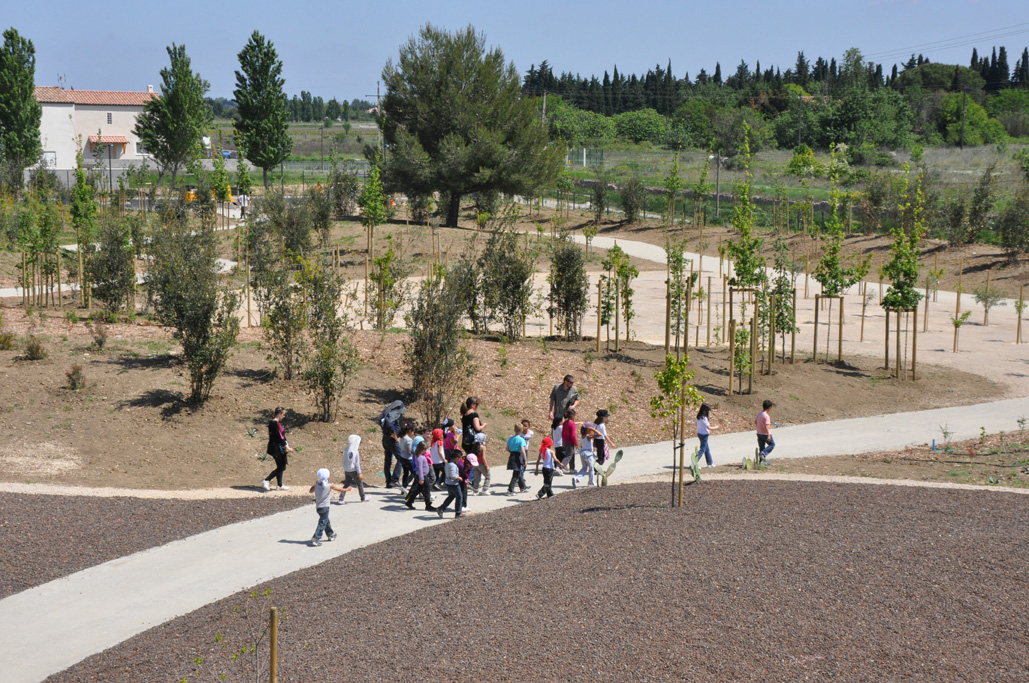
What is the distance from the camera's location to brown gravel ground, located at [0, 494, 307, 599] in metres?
12.1

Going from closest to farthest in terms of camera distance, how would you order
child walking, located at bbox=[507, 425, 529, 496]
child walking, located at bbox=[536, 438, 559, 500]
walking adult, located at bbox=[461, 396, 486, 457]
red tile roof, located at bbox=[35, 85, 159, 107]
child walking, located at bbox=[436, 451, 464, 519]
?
child walking, located at bbox=[436, 451, 464, 519]
child walking, located at bbox=[536, 438, 559, 500]
child walking, located at bbox=[507, 425, 529, 496]
walking adult, located at bbox=[461, 396, 486, 457]
red tile roof, located at bbox=[35, 85, 159, 107]

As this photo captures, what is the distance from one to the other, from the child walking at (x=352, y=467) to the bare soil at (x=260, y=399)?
152cm

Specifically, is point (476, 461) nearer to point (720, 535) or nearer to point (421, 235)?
point (720, 535)

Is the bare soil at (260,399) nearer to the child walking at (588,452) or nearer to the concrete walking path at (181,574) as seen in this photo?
the child walking at (588,452)

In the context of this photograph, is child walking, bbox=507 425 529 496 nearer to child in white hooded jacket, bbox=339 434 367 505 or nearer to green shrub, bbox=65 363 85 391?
child in white hooded jacket, bbox=339 434 367 505

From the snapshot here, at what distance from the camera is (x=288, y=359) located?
1966 centimetres

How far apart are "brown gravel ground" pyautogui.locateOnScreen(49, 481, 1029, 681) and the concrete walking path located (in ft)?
1.69

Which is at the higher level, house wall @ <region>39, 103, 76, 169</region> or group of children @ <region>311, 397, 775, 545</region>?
house wall @ <region>39, 103, 76, 169</region>

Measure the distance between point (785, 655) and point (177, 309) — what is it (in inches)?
508

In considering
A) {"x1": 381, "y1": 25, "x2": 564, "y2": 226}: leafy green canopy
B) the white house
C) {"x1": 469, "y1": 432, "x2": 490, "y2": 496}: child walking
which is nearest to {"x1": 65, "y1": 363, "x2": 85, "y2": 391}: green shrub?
{"x1": 469, "y1": 432, "x2": 490, "y2": 496}: child walking

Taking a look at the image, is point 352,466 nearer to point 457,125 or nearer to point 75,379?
point 75,379

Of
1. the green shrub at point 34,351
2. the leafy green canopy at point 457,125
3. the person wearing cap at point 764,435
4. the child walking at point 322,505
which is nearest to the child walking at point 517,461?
the child walking at point 322,505

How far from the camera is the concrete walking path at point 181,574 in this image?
10.2 m

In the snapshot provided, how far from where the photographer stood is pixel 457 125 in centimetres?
4603
